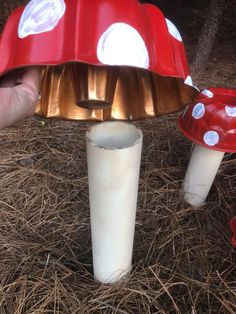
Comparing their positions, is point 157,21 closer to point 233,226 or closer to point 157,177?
Answer: point 233,226

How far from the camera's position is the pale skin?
21.6 inches

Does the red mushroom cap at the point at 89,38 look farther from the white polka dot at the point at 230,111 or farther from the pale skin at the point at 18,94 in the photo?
the white polka dot at the point at 230,111

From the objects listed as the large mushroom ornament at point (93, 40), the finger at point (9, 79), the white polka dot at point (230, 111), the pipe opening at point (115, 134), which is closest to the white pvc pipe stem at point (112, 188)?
the pipe opening at point (115, 134)

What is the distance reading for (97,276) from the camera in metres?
0.99

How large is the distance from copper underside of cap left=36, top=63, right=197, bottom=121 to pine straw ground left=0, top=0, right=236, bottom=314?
1.34 feet

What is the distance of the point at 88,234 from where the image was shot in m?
1.13

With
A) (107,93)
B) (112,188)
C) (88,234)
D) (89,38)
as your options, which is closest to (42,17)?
(89,38)

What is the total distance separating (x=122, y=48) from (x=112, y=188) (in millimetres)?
346

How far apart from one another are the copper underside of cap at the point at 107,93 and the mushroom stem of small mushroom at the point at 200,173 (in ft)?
1.12

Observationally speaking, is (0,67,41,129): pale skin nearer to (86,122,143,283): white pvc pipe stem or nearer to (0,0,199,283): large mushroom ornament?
(0,0,199,283): large mushroom ornament

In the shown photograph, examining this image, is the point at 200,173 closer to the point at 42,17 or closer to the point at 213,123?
the point at 213,123

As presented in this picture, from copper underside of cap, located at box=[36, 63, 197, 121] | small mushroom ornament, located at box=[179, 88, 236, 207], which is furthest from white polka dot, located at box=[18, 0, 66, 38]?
small mushroom ornament, located at box=[179, 88, 236, 207]

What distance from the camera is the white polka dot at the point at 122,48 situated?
54 cm

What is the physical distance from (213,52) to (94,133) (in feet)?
5.26
